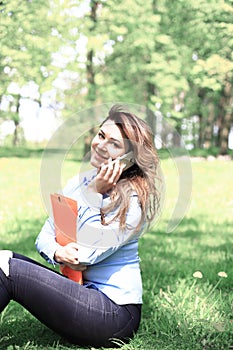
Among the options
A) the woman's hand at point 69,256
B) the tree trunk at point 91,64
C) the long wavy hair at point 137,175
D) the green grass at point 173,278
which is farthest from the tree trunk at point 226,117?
the woman's hand at point 69,256

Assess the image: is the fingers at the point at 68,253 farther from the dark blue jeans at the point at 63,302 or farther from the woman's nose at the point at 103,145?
the woman's nose at the point at 103,145

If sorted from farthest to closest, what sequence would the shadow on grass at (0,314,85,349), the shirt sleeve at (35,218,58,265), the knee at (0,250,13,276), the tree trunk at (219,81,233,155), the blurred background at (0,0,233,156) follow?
the tree trunk at (219,81,233,155)
the blurred background at (0,0,233,156)
the shadow on grass at (0,314,85,349)
the shirt sleeve at (35,218,58,265)
the knee at (0,250,13,276)

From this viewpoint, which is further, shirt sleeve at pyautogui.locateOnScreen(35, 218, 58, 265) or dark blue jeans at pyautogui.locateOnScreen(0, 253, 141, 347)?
shirt sleeve at pyautogui.locateOnScreen(35, 218, 58, 265)

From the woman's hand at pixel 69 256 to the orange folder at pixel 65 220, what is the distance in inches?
1.0

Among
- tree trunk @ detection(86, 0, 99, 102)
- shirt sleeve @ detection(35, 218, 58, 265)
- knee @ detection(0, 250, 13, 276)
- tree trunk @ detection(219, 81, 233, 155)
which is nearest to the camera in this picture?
knee @ detection(0, 250, 13, 276)

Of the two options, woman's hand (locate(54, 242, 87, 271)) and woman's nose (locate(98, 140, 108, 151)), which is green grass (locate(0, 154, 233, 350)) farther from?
woman's nose (locate(98, 140, 108, 151))

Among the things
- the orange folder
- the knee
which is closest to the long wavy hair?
the orange folder

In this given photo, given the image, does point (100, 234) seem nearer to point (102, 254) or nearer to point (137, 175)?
point (102, 254)

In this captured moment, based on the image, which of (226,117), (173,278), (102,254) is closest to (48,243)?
(102,254)

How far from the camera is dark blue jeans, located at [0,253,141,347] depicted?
2.03 meters

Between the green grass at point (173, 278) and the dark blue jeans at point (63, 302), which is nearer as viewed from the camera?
the dark blue jeans at point (63, 302)

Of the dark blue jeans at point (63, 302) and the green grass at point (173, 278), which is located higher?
the dark blue jeans at point (63, 302)

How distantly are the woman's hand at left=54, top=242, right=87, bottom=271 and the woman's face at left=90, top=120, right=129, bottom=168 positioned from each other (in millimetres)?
298

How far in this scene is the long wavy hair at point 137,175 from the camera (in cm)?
207
